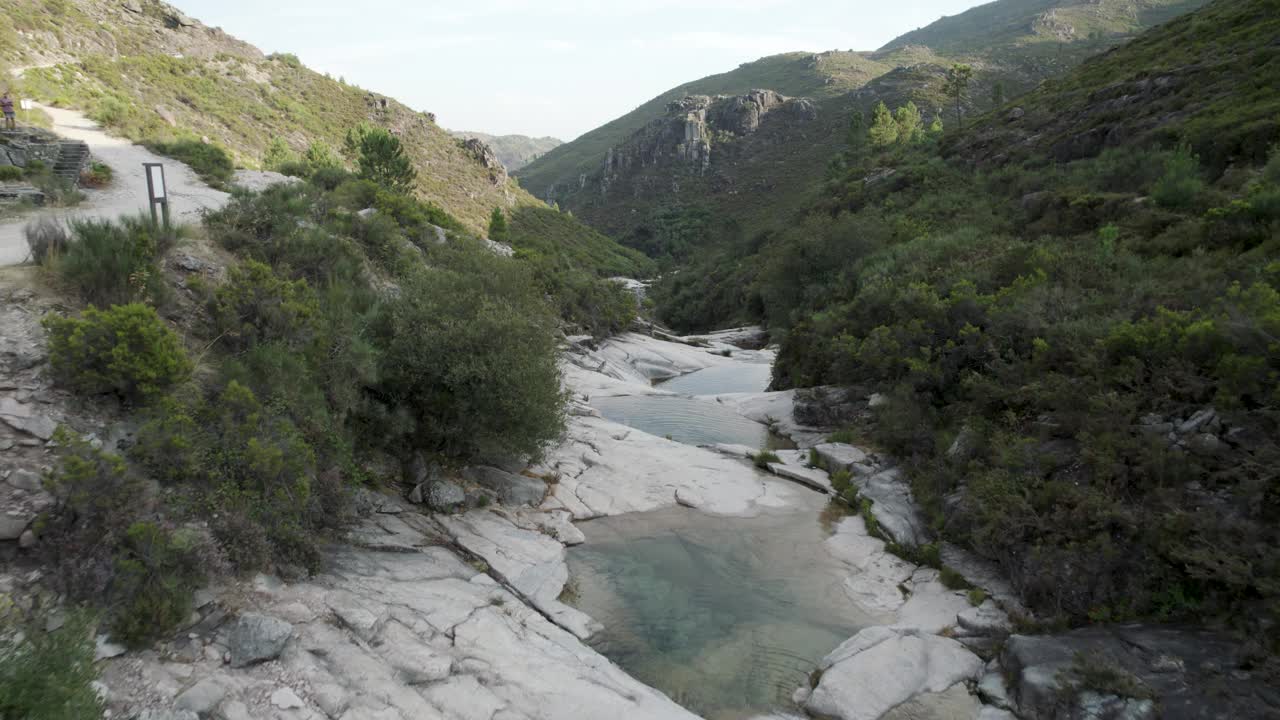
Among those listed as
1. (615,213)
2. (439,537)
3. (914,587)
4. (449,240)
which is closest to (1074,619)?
(914,587)

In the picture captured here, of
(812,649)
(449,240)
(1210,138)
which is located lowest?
(812,649)

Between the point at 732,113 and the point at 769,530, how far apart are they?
13777cm

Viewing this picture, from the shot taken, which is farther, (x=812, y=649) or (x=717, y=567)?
(x=717, y=567)

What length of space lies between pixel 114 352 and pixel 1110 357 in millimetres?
18097

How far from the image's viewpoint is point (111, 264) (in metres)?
10.8

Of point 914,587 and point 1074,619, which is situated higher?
point 1074,619

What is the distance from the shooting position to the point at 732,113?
13812 centimetres

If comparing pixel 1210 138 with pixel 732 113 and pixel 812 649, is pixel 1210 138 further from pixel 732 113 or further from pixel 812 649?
pixel 732 113

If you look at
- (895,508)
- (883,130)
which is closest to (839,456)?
(895,508)

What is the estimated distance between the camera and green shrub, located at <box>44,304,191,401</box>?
29.5ft

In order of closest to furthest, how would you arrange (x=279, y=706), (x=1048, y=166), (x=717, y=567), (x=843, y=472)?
(x=279, y=706) < (x=717, y=567) < (x=843, y=472) < (x=1048, y=166)

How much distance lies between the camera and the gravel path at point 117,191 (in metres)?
13.8

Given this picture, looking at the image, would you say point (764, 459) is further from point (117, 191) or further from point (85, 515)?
point (117, 191)

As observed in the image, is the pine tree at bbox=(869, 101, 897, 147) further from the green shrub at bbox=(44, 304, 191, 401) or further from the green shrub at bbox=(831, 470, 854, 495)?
the green shrub at bbox=(44, 304, 191, 401)
